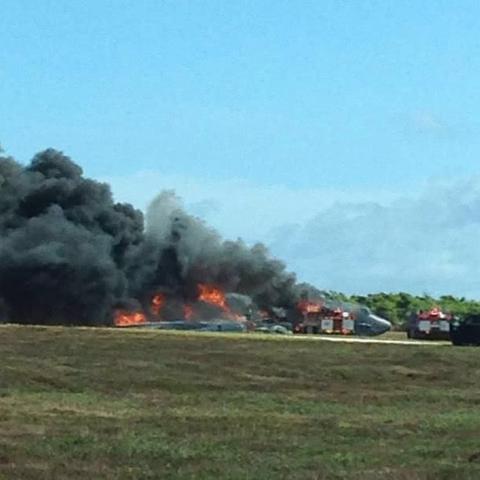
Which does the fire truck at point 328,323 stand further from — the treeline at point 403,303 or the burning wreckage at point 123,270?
the treeline at point 403,303

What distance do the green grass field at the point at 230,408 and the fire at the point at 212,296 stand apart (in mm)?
36862

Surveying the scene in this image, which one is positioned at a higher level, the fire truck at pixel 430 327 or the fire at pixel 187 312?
the fire at pixel 187 312

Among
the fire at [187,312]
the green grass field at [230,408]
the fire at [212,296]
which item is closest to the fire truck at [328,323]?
the fire at [187,312]

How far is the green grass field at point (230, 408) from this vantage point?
1625 centimetres

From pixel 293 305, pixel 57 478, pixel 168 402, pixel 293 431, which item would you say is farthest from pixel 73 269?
pixel 57 478

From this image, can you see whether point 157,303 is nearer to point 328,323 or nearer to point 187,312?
point 187,312

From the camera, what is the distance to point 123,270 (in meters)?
75.9

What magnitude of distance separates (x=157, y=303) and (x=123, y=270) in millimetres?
3041

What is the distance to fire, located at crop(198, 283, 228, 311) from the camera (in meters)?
80.1

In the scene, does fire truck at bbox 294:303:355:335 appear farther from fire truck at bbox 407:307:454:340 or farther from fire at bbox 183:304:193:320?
fire at bbox 183:304:193:320

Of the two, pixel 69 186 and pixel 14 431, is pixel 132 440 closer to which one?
pixel 14 431

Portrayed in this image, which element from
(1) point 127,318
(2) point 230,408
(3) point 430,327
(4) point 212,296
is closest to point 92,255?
(1) point 127,318

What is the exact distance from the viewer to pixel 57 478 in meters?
15.0

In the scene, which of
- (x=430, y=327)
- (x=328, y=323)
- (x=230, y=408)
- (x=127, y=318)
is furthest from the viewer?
(x=127, y=318)
